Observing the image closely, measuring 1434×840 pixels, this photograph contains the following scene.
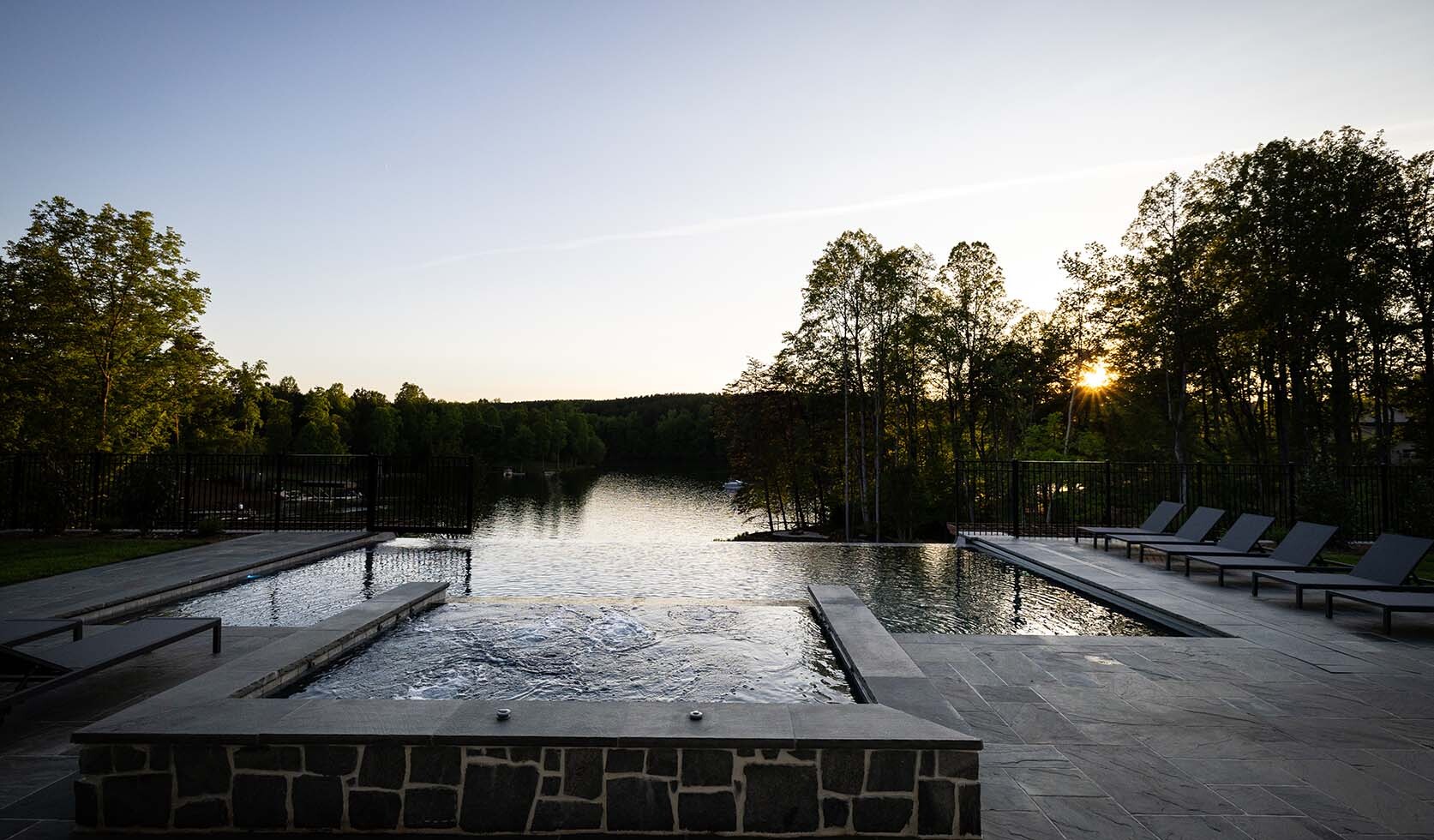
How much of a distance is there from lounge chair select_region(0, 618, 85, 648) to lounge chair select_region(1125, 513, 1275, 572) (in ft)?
39.3

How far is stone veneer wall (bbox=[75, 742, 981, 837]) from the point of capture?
9.66 feet

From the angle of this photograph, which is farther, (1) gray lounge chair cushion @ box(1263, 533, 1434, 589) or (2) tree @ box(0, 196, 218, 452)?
(2) tree @ box(0, 196, 218, 452)

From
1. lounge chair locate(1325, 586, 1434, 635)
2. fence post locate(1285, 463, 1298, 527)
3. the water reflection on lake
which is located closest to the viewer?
lounge chair locate(1325, 586, 1434, 635)

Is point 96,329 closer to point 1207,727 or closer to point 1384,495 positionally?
point 1207,727

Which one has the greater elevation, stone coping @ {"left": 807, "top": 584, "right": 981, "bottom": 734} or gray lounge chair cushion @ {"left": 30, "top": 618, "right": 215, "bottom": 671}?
gray lounge chair cushion @ {"left": 30, "top": 618, "right": 215, "bottom": 671}

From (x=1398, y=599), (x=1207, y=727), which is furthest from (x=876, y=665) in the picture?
(x=1398, y=599)

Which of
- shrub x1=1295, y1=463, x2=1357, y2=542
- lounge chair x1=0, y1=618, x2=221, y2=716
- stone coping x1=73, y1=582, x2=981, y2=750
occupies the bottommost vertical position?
lounge chair x1=0, y1=618, x2=221, y2=716

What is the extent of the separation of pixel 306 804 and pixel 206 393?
2406cm

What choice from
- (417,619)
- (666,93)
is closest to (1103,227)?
(666,93)

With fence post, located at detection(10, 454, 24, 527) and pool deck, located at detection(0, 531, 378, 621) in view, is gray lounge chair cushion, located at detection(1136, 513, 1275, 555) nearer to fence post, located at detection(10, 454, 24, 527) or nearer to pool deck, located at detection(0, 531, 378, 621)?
pool deck, located at detection(0, 531, 378, 621)

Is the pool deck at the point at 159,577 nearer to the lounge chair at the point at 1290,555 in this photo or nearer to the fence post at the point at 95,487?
the fence post at the point at 95,487

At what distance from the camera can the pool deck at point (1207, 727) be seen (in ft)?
9.90

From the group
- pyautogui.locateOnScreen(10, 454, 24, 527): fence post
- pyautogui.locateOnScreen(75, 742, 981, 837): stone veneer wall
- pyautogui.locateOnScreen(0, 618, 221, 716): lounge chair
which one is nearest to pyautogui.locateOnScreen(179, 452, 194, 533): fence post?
pyautogui.locateOnScreen(10, 454, 24, 527): fence post

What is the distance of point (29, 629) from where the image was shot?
175 inches
